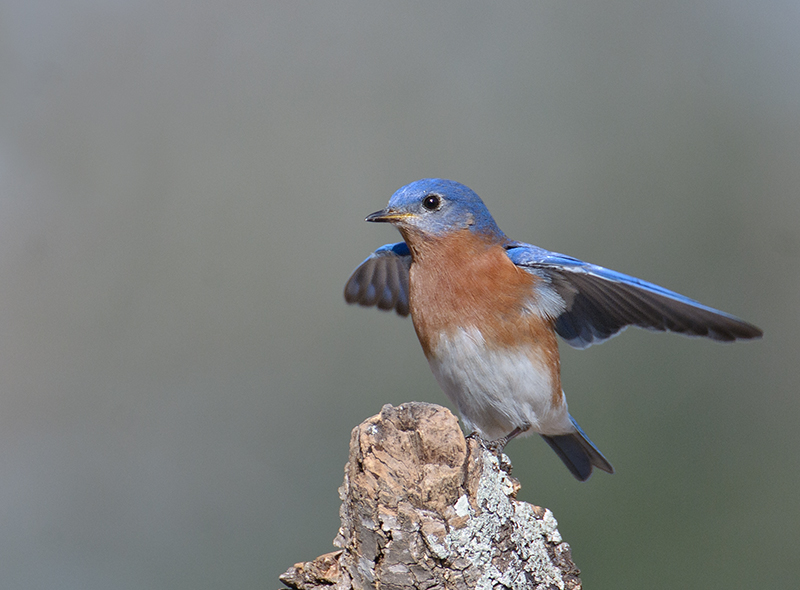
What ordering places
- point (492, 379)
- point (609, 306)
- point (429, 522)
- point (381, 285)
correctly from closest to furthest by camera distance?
point (429, 522) < point (492, 379) < point (609, 306) < point (381, 285)

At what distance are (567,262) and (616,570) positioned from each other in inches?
95.9

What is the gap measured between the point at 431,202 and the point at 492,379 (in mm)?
907

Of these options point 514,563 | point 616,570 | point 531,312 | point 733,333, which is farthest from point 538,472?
point 514,563

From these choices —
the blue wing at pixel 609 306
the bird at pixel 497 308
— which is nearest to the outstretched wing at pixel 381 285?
the bird at pixel 497 308

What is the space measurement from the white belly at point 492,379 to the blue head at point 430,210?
1.81 feet

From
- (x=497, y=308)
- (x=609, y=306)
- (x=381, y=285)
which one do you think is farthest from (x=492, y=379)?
(x=381, y=285)

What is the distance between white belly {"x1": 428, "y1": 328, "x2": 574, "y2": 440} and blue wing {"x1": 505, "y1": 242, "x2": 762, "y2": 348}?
1.22 feet

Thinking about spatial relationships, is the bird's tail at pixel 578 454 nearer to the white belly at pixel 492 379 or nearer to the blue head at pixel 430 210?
the white belly at pixel 492 379

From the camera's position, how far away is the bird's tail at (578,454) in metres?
4.20

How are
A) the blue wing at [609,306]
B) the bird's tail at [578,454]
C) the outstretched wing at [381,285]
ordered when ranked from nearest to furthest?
the blue wing at [609,306], the bird's tail at [578,454], the outstretched wing at [381,285]

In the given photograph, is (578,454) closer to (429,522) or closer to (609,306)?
(609,306)

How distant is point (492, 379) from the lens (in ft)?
11.4

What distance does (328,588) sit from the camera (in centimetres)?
240

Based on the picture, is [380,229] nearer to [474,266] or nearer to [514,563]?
[474,266]
